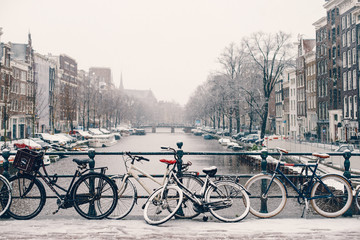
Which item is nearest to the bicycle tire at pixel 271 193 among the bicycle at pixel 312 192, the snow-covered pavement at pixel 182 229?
the bicycle at pixel 312 192

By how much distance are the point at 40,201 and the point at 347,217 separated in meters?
5.27

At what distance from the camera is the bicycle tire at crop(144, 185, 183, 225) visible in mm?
6434

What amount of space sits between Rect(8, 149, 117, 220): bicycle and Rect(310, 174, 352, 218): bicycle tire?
3.50m

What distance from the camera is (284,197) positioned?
22.8ft

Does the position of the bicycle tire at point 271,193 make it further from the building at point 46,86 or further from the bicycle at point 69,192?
the building at point 46,86

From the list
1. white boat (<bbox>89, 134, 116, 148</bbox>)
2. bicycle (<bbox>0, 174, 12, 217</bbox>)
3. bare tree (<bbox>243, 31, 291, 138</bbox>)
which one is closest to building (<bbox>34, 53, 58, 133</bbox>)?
white boat (<bbox>89, 134, 116, 148</bbox>)

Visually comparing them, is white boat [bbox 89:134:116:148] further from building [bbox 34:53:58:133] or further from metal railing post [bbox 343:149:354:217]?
metal railing post [bbox 343:149:354:217]

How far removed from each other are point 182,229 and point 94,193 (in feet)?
5.59

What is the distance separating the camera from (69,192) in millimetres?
6844

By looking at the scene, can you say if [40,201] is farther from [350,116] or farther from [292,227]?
[350,116]

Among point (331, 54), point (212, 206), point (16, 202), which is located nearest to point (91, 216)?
point (16, 202)

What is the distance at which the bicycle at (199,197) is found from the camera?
6.48 meters

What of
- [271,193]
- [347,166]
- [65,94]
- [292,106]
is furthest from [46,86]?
[347,166]

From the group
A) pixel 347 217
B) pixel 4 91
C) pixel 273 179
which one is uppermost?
pixel 4 91
